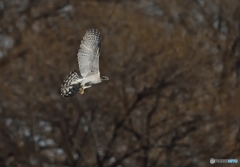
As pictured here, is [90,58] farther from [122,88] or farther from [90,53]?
[122,88]

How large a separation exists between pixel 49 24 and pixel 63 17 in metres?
0.22

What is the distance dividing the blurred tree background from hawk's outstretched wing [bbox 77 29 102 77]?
187 centimetres

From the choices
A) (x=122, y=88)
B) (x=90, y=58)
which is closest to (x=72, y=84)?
(x=90, y=58)

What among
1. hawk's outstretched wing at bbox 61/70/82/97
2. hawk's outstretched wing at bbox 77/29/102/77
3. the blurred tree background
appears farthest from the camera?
the blurred tree background

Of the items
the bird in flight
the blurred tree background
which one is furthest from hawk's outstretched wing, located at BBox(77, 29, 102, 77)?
the blurred tree background

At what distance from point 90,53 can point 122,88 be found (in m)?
2.12

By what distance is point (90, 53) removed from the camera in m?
6.09

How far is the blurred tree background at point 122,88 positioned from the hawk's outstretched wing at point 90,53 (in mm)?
1867

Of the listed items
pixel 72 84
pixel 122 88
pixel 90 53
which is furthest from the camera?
pixel 122 88

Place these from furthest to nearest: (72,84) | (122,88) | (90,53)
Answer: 1. (122,88)
2. (72,84)
3. (90,53)

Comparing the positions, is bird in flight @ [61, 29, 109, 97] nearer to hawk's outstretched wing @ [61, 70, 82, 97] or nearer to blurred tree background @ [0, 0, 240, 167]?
hawk's outstretched wing @ [61, 70, 82, 97]

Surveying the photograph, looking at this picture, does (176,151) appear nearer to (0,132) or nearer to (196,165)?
(196,165)

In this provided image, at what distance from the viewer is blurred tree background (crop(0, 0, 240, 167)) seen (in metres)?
7.97

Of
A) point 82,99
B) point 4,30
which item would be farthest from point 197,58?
point 4,30
